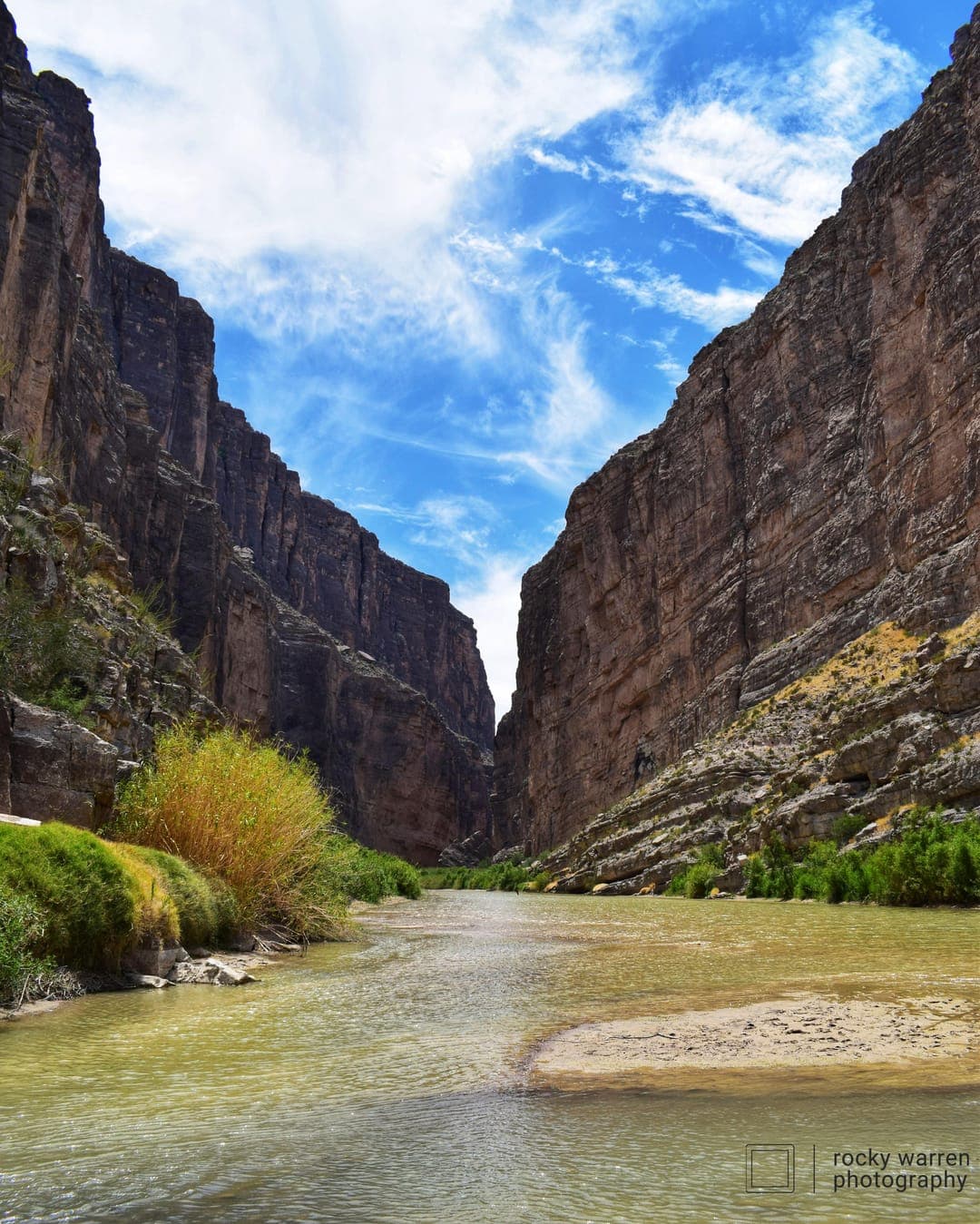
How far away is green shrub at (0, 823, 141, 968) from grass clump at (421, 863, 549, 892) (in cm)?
4626

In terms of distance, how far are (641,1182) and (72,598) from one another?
1865cm

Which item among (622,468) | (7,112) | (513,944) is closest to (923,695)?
(513,944)

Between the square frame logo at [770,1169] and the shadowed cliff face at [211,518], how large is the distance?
2711cm

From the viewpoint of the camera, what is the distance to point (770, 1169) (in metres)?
3.33

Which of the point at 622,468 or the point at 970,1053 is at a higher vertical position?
the point at 622,468

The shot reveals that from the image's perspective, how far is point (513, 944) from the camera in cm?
1497

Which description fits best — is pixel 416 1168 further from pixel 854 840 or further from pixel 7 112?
pixel 7 112

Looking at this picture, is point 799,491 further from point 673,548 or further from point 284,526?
point 284,526

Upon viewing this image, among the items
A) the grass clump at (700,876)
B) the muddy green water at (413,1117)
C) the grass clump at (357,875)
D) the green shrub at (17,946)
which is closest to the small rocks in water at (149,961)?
the muddy green water at (413,1117)

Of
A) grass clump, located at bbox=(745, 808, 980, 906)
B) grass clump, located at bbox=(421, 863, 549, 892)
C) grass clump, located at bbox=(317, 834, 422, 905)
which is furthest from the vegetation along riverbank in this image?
grass clump, located at bbox=(421, 863, 549, 892)

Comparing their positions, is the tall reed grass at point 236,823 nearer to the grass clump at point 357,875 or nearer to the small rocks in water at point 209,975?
the grass clump at point 357,875

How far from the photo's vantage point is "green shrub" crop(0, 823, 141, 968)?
26.5 ft

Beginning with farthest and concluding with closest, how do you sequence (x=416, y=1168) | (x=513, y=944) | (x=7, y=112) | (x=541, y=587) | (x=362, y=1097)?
(x=541, y=587)
(x=7, y=112)
(x=513, y=944)
(x=362, y=1097)
(x=416, y=1168)

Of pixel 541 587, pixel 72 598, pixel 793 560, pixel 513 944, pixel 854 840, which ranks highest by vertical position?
pixel 541 587
